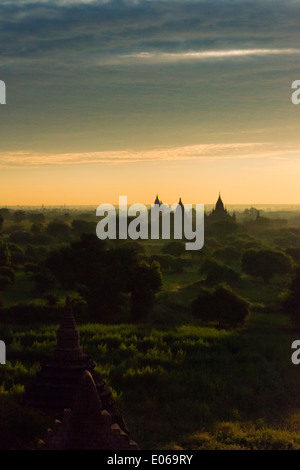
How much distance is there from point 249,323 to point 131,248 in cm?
1195

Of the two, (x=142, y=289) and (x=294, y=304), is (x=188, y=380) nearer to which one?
(x=142, y=289)

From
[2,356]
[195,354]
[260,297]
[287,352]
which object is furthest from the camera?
[260,297]

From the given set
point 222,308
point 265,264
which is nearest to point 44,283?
point 222,308

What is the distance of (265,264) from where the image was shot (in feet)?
251

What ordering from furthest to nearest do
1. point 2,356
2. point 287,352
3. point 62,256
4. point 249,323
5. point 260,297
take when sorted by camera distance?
point 260,297, point 62,256, point 249,323, point 287,352, point 2,356

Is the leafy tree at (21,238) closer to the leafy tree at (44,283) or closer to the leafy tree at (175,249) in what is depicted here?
the leafy tree at (175,249)

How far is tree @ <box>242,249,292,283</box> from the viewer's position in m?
76.5

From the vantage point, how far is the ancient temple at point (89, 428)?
1525 cm

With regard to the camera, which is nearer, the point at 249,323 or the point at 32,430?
the point at 32,430

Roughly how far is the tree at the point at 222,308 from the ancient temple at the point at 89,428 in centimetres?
3467

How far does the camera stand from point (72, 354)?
74.8 feet
